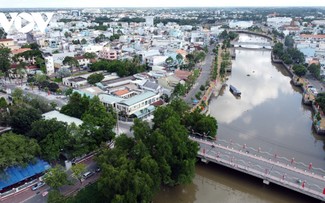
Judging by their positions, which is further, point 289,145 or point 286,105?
point 286,105

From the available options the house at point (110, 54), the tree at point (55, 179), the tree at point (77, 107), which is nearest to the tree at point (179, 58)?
the house at point (110, 54)

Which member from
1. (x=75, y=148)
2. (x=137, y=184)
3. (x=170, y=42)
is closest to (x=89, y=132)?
(x=75, y=148)

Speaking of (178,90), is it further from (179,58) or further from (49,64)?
(49,64)

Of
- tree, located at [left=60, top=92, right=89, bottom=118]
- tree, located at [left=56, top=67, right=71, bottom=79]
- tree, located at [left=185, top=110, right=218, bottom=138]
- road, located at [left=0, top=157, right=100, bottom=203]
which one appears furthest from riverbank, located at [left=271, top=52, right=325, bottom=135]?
tree, located at [left=56, top=67, right=71, bottom=79]

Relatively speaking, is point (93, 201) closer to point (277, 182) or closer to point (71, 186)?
point (71, 186)

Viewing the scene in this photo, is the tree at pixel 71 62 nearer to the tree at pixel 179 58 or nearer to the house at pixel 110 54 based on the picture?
the house at pixel 110 54

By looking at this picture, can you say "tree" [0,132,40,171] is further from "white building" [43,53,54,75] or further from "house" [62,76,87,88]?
"white building" [43,53,54,75]
